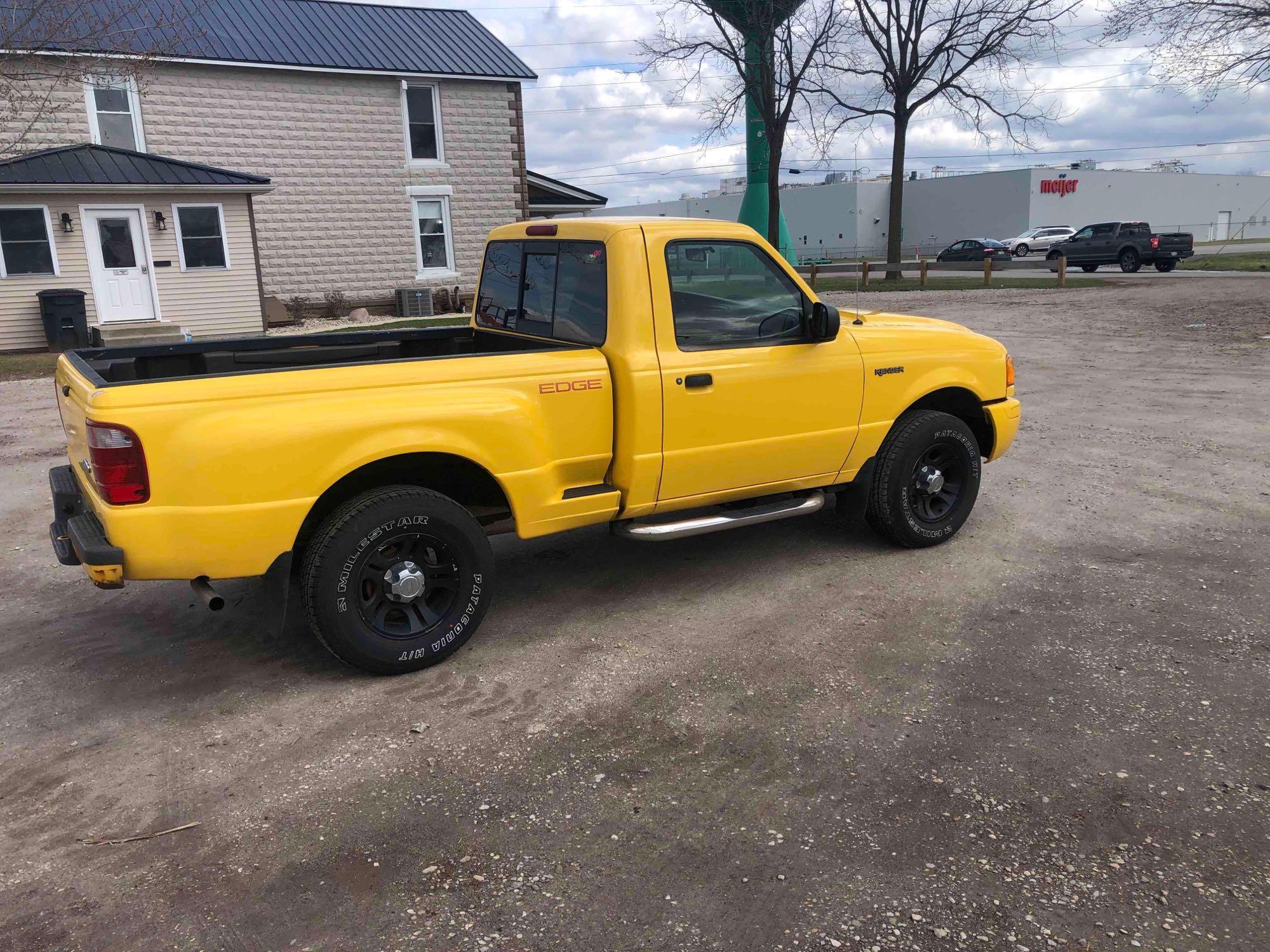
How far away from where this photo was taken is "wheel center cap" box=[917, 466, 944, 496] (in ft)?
19.0

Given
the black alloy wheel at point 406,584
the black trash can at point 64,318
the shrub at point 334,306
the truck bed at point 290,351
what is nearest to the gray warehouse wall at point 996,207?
the shrub at point 334,306

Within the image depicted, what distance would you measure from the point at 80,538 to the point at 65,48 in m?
17.8

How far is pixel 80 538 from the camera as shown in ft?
12.7

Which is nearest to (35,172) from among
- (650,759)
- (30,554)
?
(30,554)

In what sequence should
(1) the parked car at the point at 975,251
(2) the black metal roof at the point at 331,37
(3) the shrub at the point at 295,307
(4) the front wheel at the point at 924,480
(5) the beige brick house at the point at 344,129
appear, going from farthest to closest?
(1) the parked car at the point at 975,251, (3) the shrub at the point at 295,307, (2) the black metal roof at the point at 331,37, (5) the beige brick house at the point at 344,129, (4) the front wheel at the point at 924,480

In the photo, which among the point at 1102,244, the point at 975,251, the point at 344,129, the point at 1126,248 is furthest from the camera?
the point at 975,251

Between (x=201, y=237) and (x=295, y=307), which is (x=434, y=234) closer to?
(x=295, y=307)

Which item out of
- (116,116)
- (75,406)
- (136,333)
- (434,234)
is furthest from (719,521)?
(434,234)

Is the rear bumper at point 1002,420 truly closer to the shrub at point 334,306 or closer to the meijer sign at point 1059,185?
the shrub at point 334,306

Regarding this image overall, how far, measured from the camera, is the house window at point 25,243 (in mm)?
18109

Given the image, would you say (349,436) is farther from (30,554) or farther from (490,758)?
(30,554)

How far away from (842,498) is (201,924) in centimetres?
417

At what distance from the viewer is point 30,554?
240 inches

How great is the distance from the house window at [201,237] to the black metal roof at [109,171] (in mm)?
715
